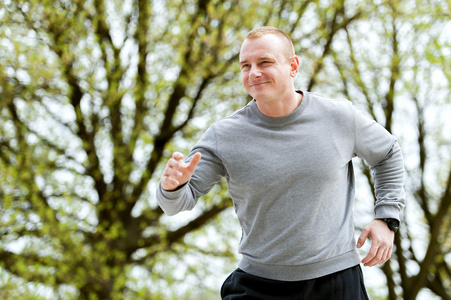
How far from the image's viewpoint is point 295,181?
215cm

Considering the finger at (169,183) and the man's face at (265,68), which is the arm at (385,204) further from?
the finger at (169,183)

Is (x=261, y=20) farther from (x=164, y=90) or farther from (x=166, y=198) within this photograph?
(x=166, y=198)

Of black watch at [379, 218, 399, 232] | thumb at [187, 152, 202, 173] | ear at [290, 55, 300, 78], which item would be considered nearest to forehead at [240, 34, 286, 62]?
ear at [290, 55, 300, 78]

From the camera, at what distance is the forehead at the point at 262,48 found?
221 cm

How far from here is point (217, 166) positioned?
2.30m

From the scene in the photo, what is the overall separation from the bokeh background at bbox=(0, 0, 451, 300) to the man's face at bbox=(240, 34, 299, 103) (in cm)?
422

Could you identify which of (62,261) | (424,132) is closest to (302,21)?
(424,132)

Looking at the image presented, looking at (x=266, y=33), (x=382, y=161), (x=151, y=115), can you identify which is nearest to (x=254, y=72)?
(x=266, y=33)

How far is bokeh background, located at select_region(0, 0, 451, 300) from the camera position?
6.29m

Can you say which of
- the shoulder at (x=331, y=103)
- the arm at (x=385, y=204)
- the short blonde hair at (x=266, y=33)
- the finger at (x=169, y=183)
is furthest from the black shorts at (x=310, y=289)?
the short blonde hair at (x=266, y=33)

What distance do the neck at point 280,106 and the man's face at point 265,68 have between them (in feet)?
0.09

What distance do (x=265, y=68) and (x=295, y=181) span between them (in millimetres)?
469

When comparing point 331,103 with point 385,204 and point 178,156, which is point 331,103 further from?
point 178,156

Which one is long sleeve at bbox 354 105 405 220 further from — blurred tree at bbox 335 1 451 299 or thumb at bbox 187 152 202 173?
blurred tree at bbox 335 1 451 299
